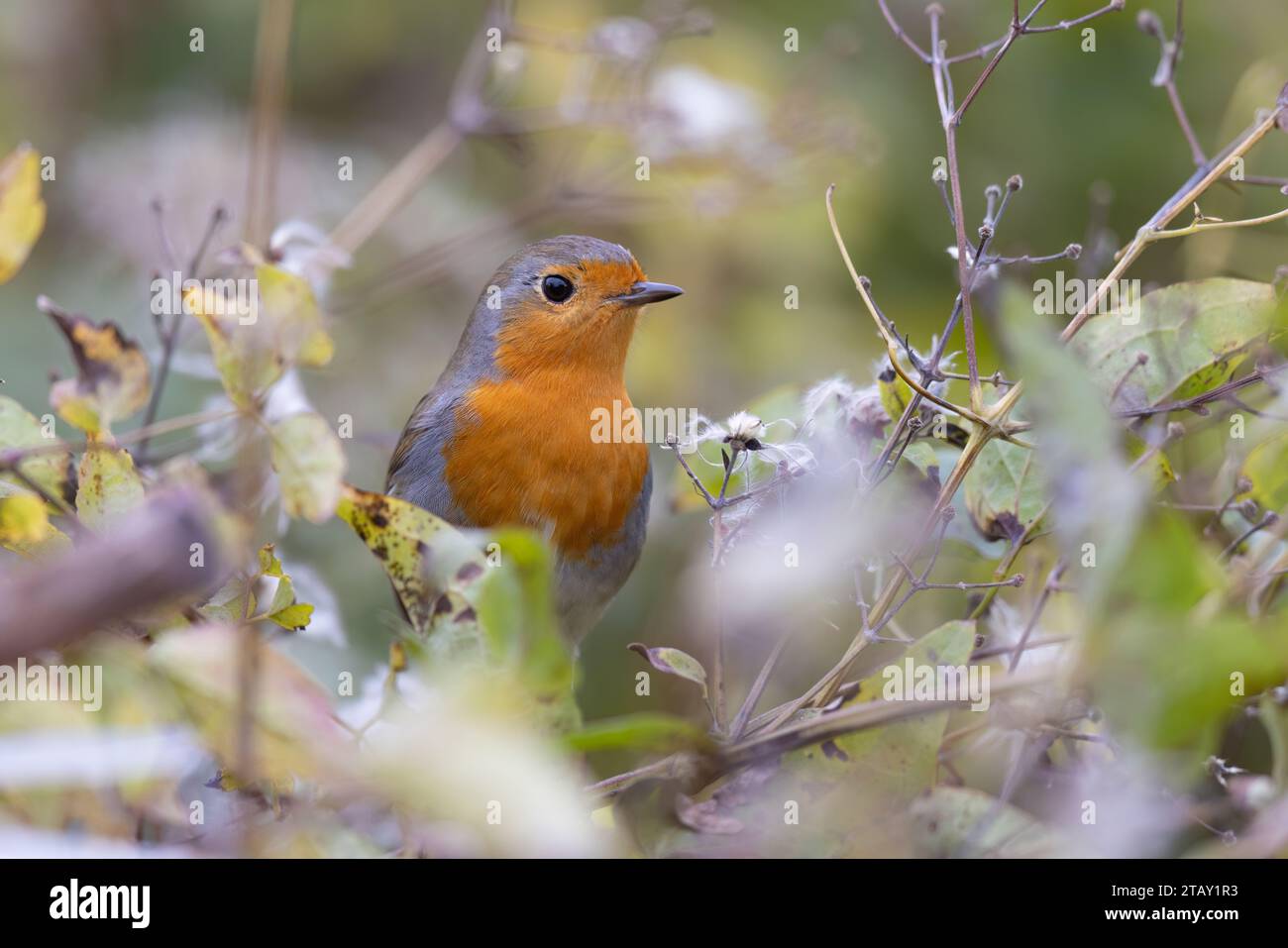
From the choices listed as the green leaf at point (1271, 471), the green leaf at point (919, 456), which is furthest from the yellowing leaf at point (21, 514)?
the green leaf at point (1271, 471)

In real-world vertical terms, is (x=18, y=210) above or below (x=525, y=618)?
above

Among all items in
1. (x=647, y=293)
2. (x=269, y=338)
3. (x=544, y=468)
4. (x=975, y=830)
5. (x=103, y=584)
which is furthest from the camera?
(x=647, y=293)

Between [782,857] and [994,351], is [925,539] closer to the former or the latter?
[782,857]

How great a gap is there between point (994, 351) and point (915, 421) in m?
1.31

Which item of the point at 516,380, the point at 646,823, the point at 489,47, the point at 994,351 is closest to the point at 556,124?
the point at 489,47

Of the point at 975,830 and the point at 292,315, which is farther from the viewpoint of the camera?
the point at 292,315

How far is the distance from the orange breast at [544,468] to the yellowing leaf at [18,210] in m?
1.67

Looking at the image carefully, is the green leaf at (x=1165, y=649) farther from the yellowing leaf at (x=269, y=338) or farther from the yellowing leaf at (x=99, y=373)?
the yellowing leaf at (x=99, y=373)

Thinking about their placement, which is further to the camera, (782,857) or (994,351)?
(994,351)

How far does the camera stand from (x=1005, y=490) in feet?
6.10

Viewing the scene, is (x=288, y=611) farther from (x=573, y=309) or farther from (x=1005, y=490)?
(x=573, y=309)

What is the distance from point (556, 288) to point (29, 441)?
1.92 meters

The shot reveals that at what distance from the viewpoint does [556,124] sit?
10.9 feet

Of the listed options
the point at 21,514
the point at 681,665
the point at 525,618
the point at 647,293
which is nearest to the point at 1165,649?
the point at 525,618
